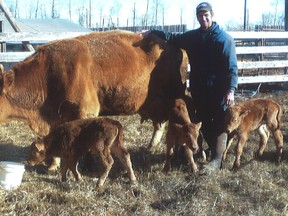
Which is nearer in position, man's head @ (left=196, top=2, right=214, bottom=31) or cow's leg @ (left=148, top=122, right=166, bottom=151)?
man's head @ (left=196, top=2, right=214, bottom=31)

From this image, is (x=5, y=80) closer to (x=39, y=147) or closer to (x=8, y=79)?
(x=8, y=79)

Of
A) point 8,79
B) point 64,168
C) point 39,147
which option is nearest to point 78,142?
point 64,168

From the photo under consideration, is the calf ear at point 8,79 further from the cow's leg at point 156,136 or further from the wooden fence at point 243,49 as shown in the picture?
the wooden fence at point 243,49

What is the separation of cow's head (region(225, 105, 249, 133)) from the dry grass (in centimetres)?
58

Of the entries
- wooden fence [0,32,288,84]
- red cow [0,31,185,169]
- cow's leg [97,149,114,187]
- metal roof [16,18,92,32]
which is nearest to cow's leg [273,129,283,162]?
red cow [0,31,185,169]

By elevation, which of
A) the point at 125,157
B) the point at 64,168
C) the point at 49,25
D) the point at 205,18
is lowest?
the point at 64,168

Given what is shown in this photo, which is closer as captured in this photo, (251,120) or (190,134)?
(190,134)

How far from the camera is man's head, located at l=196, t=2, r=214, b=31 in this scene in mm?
6594

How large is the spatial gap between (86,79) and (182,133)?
1.50 meters

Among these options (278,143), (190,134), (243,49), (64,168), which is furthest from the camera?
(243,49)

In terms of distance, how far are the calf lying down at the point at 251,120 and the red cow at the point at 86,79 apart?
4.27 feet

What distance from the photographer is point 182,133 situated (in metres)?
6.26

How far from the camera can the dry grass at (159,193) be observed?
5020mm

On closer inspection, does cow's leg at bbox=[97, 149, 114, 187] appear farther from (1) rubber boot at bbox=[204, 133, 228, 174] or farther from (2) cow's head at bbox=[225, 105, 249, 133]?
(2) cow's head at bbox=[225, 105, 249, 133]
